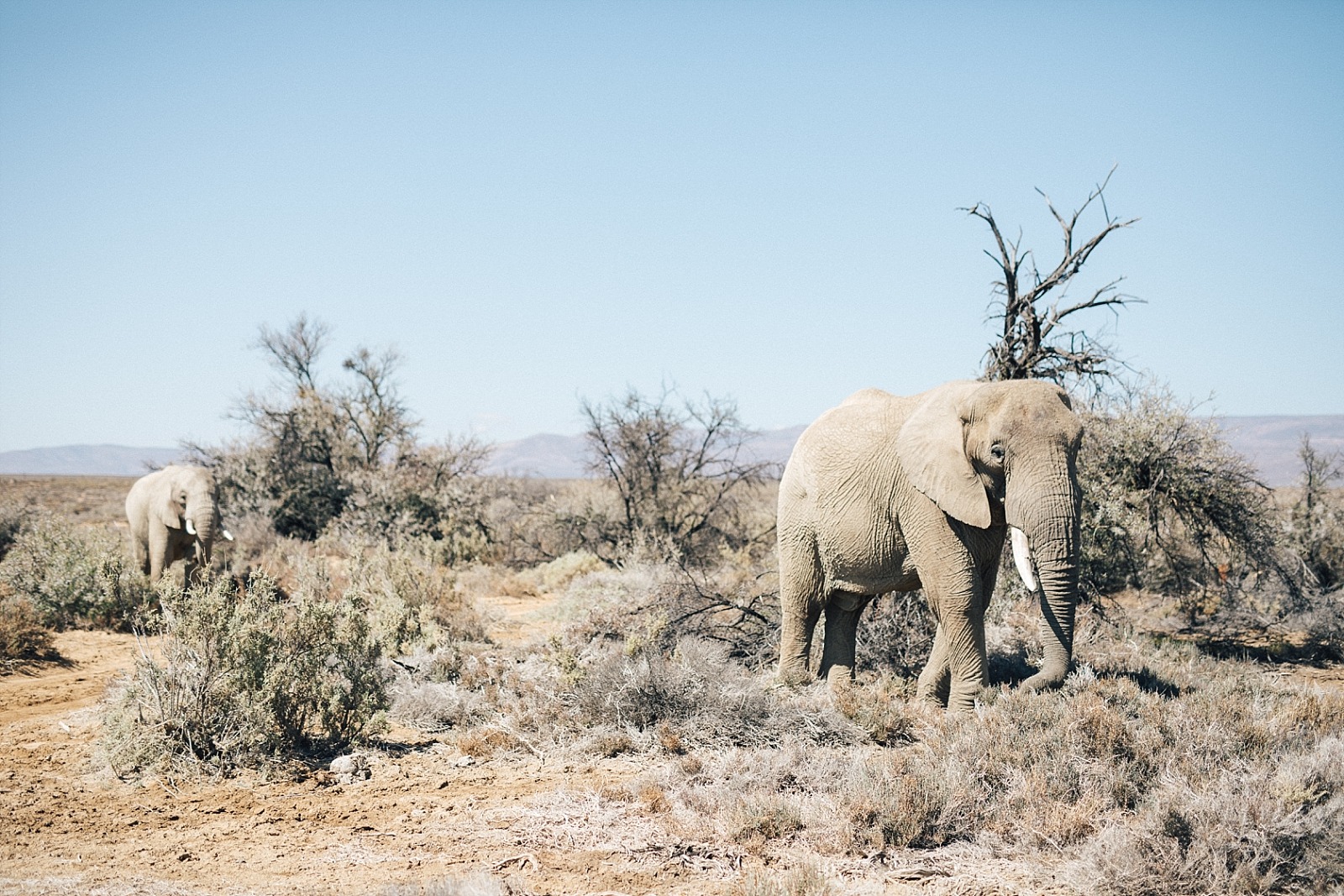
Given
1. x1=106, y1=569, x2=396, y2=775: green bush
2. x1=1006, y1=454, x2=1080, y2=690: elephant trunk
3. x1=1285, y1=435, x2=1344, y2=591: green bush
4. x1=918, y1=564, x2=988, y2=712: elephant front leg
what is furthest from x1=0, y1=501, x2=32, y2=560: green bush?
x1=1285, y1=435, x2=1344, y2=591: green bush

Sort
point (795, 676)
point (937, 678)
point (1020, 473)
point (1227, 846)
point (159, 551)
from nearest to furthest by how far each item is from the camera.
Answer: point (1227, 846), point (1020, 473), point (937, 678), point (795, 676), point (159, 551)

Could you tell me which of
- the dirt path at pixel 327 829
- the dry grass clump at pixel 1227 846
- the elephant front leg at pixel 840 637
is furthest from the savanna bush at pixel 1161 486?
the dirt path at pixel 327 829

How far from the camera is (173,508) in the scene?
14.1 meters

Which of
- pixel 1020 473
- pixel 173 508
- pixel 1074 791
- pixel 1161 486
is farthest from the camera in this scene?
pixel 173 508

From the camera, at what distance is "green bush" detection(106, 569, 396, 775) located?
6871mm

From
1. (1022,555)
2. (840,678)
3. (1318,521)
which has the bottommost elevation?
(840,678)

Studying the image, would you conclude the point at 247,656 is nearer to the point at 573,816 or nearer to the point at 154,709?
the point at 154,709

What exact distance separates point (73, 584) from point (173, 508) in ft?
6.13

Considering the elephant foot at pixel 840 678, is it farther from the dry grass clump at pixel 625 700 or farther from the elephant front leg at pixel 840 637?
the dry grass clump at pixel 625 700

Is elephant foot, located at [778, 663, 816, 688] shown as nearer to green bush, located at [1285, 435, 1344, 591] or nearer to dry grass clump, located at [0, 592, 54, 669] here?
green bush, located at [1285, 435, 1344, 591]

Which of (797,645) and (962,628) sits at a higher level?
(962,628)

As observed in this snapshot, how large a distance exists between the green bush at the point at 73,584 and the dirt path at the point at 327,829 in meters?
5.10

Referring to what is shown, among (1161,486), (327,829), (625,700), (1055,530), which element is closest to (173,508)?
(625,700)

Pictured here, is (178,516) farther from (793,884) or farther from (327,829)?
(793,884)
